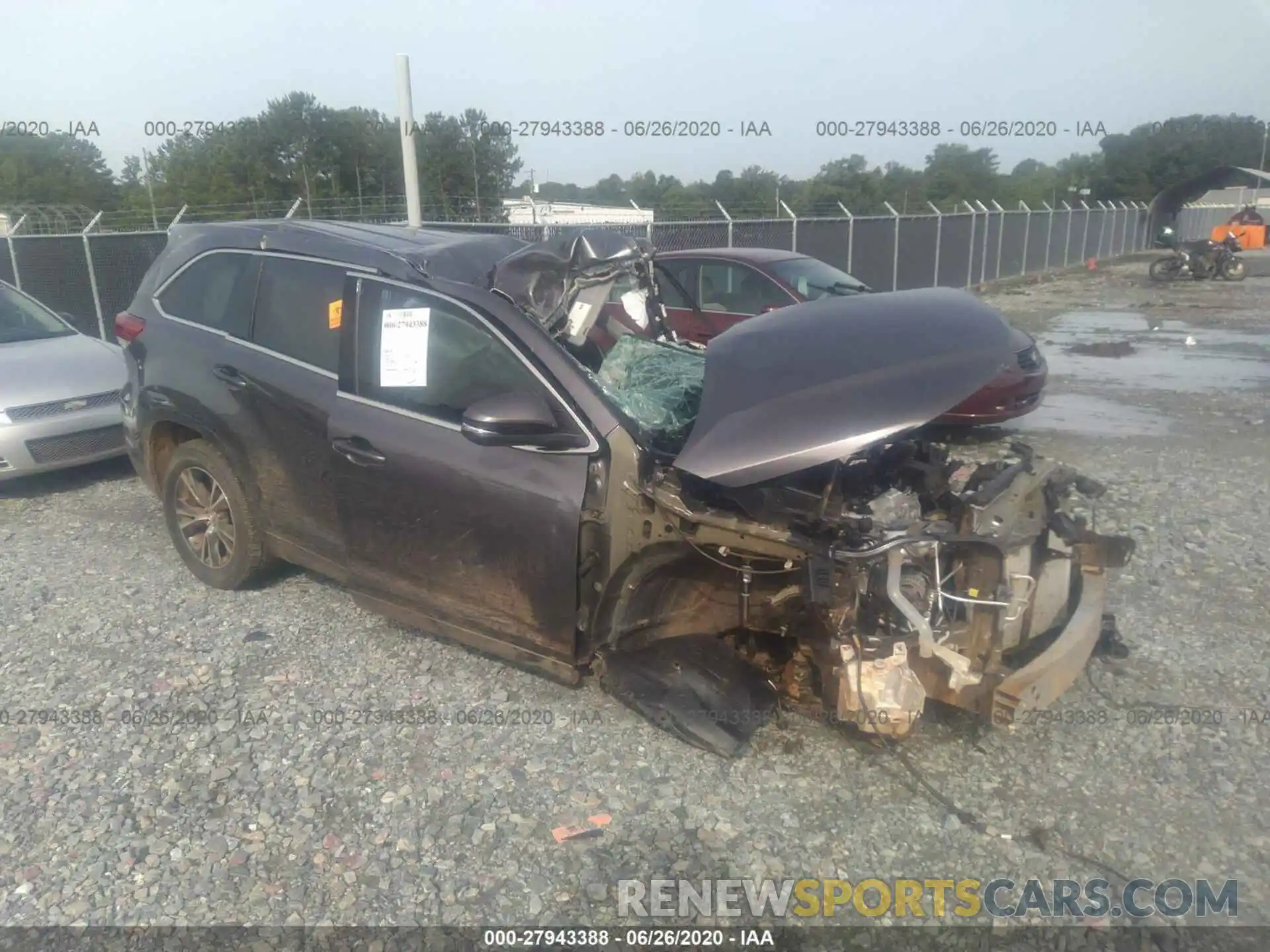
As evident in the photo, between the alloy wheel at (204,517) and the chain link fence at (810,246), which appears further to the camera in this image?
the chain link fence at (810,246)

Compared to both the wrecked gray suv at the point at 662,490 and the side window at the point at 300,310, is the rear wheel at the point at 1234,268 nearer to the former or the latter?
the wrecked gray suv at the point at 662,490

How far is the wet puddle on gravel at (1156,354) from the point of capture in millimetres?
11648

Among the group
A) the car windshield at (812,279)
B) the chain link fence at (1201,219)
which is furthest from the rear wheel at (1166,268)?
the chain link fence at (1201,219)

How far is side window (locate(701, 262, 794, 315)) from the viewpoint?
29.7 ft

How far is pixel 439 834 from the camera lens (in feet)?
10.7

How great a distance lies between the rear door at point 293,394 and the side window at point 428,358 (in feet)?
0.72

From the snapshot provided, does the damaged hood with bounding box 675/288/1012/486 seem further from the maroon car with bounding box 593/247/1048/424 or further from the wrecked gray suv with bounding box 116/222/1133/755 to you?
the maroon car with bounding box 593/247/1048/424

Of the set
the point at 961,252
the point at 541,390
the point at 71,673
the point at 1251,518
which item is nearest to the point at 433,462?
the point at 541,390

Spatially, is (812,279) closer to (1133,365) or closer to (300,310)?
(300,310)

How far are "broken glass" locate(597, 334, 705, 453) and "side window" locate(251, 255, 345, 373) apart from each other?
123 cm

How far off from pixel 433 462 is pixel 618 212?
41.2 feet

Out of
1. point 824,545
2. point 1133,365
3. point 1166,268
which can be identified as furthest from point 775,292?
point 1166,268

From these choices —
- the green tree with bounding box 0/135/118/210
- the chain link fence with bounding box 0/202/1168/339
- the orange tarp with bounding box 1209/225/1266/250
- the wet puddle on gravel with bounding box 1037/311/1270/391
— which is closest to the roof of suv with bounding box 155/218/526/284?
the chain link fence with bounding box 0/202/1168/339

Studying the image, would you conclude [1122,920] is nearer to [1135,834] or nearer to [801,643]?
[1135,834]
